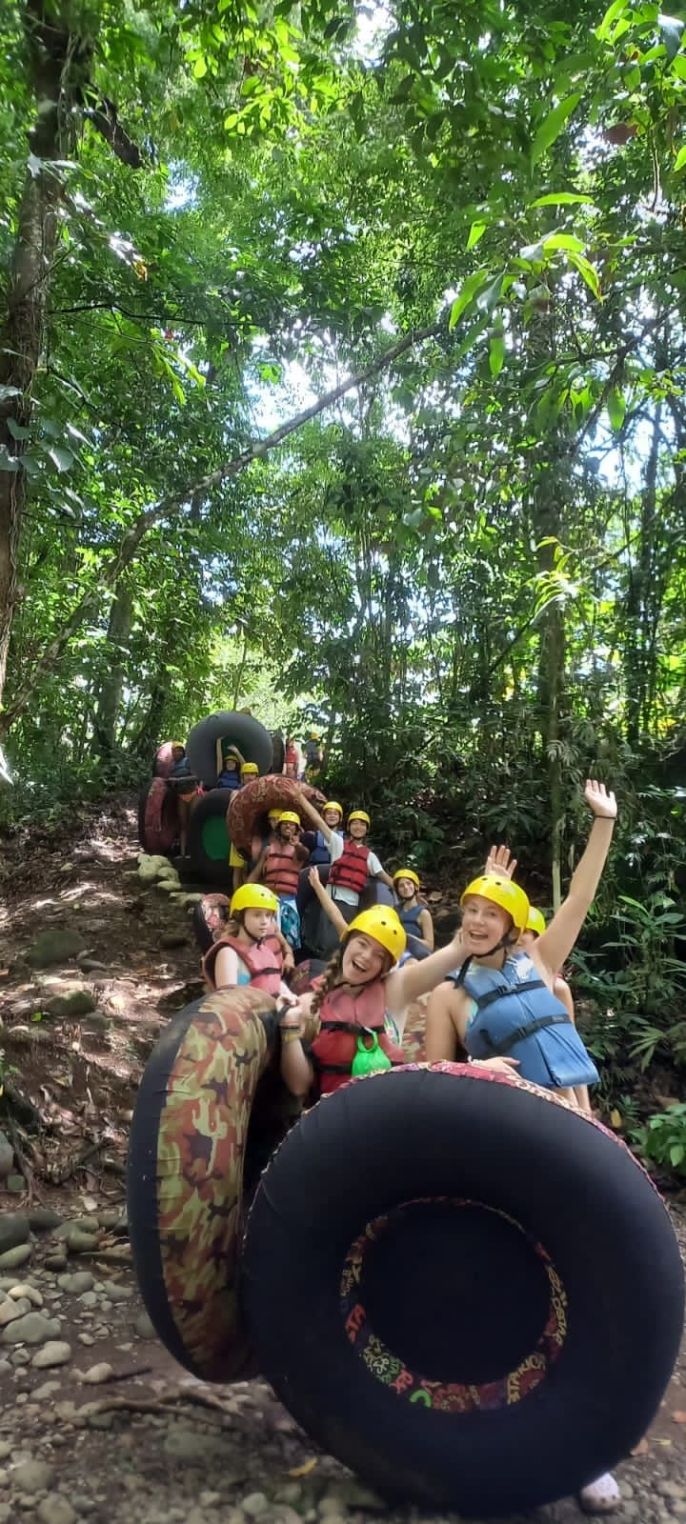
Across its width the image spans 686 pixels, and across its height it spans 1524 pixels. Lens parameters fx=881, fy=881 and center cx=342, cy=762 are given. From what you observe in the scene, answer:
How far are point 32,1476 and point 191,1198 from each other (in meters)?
0.70

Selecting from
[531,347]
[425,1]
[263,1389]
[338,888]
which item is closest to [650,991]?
[338,888]

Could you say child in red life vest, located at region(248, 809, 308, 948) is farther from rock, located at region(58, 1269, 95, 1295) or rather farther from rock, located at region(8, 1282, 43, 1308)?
rock, located at region(8, 1282, 43, 1308)

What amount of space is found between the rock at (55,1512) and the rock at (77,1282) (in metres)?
1.14

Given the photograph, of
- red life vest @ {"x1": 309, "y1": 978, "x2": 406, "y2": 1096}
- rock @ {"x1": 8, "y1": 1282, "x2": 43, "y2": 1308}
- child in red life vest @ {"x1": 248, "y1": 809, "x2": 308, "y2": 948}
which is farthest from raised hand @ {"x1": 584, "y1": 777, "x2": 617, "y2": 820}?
child in red life vest @ {"x1": 248, "y1": 809, "x2": 308, "y2": 948}

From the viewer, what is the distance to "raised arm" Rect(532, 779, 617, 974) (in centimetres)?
311

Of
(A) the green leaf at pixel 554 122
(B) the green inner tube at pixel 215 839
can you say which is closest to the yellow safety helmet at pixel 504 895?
(A) the green leaf at pixel 554 122

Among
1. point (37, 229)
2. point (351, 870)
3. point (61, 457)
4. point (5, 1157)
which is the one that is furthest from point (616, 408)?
point (351, 870)

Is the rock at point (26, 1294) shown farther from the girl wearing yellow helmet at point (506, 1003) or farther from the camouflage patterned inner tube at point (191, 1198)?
the girl wearing yellow helmet at point (506, 1003)

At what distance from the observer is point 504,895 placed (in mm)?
2934

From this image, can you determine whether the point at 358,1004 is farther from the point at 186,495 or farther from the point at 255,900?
the point at 186,495

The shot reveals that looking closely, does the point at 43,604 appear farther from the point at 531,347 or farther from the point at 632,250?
the point at 632,250

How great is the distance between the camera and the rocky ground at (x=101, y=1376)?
2.04 meters

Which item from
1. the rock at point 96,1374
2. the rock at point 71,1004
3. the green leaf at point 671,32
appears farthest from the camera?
the rock at point 71,1004

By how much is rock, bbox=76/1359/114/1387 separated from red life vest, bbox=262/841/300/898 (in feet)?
12.5
